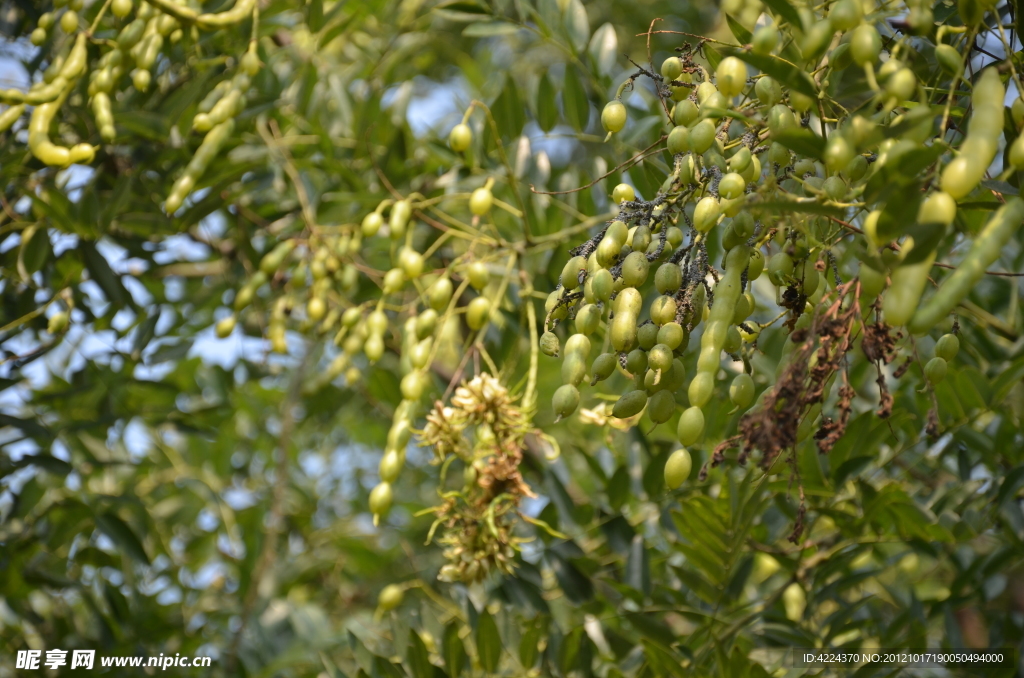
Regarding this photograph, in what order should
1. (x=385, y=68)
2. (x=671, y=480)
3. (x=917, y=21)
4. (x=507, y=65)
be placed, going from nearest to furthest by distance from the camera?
(x=917, y=21) → (x=671, y=480) → (x=385, y=68) → (x=507, y=65)

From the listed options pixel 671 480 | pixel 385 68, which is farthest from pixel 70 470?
pixel 671 480

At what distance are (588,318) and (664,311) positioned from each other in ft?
0.39

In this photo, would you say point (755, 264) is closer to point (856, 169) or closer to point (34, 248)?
point (856, 169)

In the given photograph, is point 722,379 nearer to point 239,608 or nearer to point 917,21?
point 917,21

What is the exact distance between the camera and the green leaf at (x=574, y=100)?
1731 millimetres

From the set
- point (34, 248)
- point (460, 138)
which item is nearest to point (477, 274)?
point (460, 138)

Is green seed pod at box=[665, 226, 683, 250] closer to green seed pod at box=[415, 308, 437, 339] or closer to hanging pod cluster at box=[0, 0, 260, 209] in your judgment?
green seed pod at box=[415, 308, 437, 339]

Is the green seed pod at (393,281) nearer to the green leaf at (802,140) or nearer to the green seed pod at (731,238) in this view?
the green seed pod at (731,238)

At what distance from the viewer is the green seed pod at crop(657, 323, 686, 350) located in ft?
2.69

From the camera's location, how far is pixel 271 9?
1.91 m

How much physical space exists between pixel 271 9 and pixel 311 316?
73 centimetres

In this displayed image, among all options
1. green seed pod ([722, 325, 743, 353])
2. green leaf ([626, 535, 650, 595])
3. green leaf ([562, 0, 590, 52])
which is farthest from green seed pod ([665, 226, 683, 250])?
green leaf ([562, 0, 590, 52])

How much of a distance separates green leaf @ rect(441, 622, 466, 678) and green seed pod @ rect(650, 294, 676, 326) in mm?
756

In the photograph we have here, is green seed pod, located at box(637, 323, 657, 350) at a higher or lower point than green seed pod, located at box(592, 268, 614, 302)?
lower
